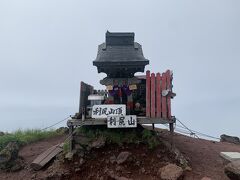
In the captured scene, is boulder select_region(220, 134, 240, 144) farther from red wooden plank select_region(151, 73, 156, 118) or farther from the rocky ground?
red wooden plank select_region(151, 73, 156, 118)

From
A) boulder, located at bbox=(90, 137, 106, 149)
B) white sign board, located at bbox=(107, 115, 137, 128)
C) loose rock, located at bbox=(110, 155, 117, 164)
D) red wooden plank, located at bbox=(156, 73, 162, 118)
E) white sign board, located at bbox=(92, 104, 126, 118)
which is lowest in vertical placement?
loose rock, located at bbox=(110, 155, 117, 164)

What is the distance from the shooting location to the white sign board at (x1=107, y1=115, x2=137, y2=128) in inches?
483

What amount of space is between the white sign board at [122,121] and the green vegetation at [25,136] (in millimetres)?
5591

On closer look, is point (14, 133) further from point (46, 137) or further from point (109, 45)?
point (109, 45)

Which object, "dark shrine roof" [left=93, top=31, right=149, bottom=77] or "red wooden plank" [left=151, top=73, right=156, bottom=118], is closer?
"red wooden plank" [left=151, top=73, right=156, bottom=118]

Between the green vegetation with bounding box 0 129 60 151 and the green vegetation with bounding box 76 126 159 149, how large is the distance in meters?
3.99

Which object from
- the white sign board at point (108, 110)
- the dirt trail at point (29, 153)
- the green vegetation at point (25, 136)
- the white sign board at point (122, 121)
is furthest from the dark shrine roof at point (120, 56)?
the green vegetation at point (25, 136)

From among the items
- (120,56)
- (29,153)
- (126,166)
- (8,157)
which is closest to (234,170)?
(126,166)

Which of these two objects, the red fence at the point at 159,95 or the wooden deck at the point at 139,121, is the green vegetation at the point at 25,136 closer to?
the wooden deck at the point at 139,121

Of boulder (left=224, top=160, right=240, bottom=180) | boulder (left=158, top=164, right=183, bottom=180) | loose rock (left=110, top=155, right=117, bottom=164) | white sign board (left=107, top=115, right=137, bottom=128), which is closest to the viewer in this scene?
boulder (left=224, top=160, right=240, bottom=180)

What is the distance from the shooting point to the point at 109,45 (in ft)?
47.4

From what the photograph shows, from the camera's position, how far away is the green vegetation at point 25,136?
15130 mm

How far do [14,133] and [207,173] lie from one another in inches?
411

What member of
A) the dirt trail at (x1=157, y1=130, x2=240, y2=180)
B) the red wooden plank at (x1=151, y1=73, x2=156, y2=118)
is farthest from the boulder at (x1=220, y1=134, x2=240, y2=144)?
the red wooden plank at (x1=151, y1=73, x2=156, y2=118)
